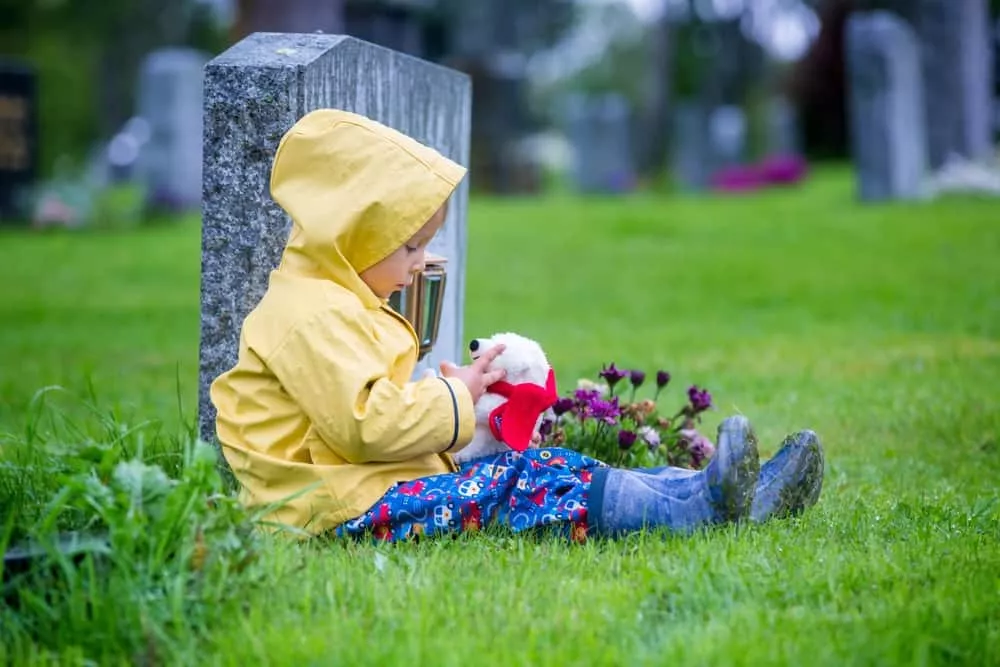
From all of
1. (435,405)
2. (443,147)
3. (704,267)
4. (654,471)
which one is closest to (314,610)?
(435,405)

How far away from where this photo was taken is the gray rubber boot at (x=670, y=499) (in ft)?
11.6

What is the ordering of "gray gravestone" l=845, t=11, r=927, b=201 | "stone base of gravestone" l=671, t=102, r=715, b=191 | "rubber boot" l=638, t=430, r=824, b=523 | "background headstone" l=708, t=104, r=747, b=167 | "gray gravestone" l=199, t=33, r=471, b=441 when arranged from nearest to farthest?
"rubber boot" l=638, t=430, r=824, b=523, "gray gravestone" l=199, t=33, r=471, b=441, "gray gravestone" l=845, t=11, r=927, b=201, "stone base of gravestone" l=671, t=102, r=715, b=191, "background headstone" l=708, t=104, r=747, b=167

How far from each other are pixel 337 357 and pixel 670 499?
0.98 metres

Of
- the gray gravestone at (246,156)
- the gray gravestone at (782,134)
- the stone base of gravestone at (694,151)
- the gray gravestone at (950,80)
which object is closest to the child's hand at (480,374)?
the gray gravestone at (246,156)

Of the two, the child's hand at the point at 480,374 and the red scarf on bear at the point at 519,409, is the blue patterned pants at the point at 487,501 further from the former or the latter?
the child's hand at the point at 480,374

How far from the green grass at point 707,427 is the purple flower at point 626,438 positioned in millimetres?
639

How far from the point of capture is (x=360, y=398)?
11.3 feet

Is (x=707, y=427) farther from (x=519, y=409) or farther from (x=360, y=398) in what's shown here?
(x=360, y=398)

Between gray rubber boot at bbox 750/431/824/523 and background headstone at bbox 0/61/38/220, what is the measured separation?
597 inches

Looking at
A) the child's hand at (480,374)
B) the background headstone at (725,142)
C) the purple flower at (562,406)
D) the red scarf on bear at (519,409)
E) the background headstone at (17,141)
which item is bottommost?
the purple flower at (562,406)

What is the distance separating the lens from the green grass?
282 cm

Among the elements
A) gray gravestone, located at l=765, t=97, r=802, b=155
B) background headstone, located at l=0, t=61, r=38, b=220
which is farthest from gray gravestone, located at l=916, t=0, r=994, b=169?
background headstone, located at l=0, t=61, r=38, b=220

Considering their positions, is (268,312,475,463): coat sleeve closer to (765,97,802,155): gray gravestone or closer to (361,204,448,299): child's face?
(361,204,448,299): child's face

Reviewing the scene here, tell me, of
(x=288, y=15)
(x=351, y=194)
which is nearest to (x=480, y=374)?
(x=351, y=194)
